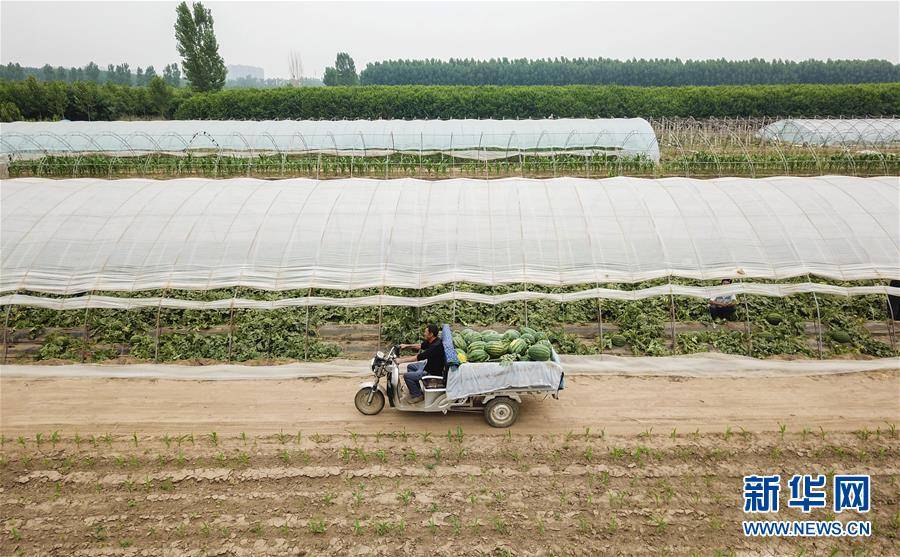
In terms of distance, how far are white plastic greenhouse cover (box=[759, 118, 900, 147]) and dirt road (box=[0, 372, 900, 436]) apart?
31.8m

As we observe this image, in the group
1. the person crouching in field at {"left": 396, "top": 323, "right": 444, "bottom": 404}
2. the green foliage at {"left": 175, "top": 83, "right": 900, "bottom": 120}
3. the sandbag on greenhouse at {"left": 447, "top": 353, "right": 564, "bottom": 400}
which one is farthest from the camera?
the green foliage at {"left": 175, "top": 83, "right": 900, "bottom": 120}

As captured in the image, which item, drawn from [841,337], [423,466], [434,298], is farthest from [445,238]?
[841,337]

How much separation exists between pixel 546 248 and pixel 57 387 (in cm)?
1143

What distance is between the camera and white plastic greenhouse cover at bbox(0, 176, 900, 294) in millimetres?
13469

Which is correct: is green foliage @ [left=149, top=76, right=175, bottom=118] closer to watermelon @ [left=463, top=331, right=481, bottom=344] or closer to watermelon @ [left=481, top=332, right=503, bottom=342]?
watermelon @ [left=463, top=331, right=481, bottom=344]

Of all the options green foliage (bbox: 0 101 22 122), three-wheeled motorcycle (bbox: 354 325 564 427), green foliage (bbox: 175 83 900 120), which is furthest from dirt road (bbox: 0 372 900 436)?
green foliage (bbox: 175 83 900 120)

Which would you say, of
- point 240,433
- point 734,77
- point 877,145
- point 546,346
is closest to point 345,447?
point 240,433

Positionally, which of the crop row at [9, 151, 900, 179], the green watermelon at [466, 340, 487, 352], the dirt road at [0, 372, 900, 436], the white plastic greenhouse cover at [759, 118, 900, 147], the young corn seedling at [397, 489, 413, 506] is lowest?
the young corn seedling at [397, 489, 413, 506]

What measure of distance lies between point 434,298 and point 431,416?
324cm

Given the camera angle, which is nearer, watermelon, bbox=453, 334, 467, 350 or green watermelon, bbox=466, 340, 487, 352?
green watermelon, bbox=466, 340, 487, 352

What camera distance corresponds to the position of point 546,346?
1009 cm

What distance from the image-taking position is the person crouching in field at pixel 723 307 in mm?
14023

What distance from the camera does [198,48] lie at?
226ft

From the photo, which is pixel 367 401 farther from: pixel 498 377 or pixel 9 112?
pixel 9 112
